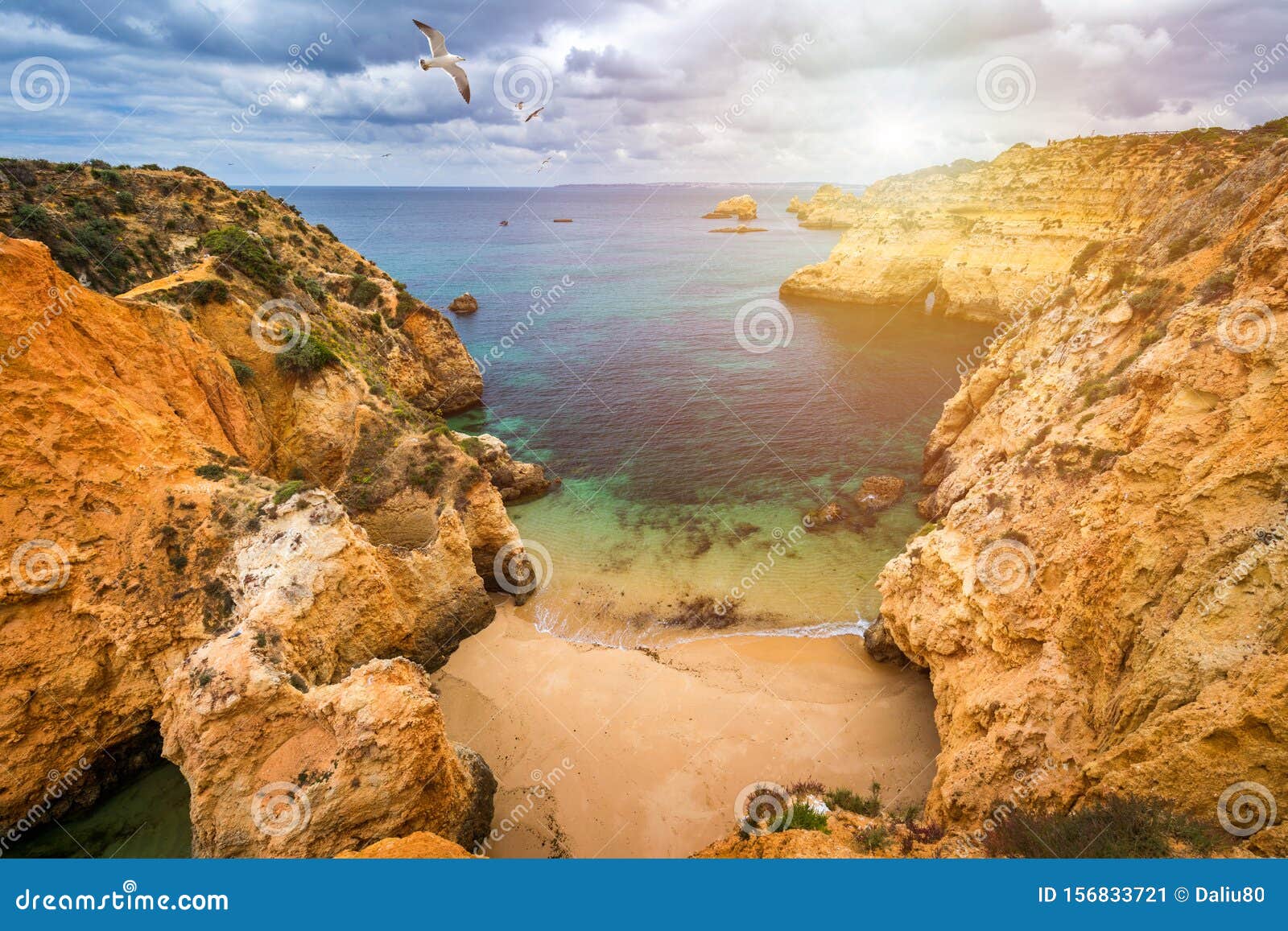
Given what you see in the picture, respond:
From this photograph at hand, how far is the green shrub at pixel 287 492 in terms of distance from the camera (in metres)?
13.2

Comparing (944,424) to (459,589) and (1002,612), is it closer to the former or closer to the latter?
(1002,612)

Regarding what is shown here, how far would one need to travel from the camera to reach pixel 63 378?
12156 mm

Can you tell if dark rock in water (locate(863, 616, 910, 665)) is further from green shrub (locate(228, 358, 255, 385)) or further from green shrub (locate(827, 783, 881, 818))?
green shrub (locate(228, 358, 255, 385))

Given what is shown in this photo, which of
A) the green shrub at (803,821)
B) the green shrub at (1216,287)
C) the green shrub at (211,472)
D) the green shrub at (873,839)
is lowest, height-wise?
the green shrub at (803,821)

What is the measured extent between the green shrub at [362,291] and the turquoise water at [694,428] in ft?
29.1

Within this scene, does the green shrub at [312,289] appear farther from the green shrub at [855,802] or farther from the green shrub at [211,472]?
the green shrub at [855,802]

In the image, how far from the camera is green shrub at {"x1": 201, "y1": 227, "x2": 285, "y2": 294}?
20.1m

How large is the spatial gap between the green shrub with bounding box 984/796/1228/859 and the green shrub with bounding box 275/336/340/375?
825 inches

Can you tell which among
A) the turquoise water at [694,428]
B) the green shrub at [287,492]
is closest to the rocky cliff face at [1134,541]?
the turquoise water at [694,428]

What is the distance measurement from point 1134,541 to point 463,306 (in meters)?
61.9

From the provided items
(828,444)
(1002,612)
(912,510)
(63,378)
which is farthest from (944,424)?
(63,378)

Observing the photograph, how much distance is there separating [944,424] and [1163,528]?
17.0 metres

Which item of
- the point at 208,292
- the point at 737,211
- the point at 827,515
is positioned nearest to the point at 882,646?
the point at 827,515

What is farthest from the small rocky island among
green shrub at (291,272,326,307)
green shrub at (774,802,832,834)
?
green shrub at (774,802,832,834)
